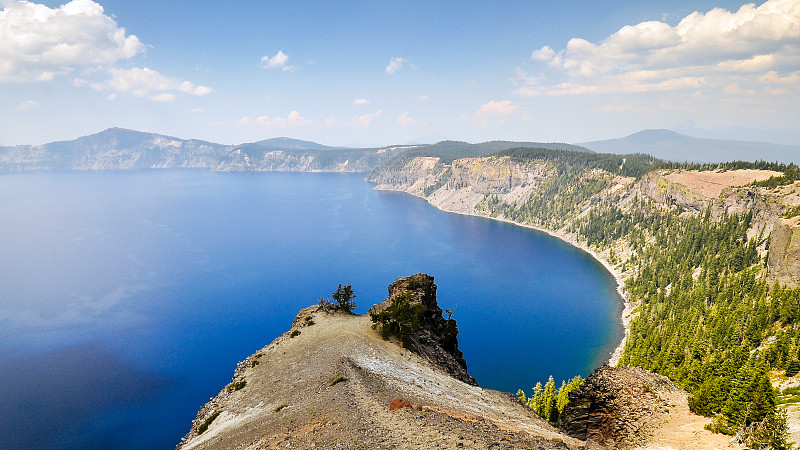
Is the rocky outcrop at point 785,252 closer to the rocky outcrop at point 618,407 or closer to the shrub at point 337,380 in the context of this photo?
the rocky outcrop at point 618,407

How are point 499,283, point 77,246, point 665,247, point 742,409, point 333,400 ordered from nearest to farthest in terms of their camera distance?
point 742,409 → point 333,400 → point 499,283 → point 665,247 → point 77,246

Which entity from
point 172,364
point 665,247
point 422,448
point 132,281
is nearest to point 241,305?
point 172,364

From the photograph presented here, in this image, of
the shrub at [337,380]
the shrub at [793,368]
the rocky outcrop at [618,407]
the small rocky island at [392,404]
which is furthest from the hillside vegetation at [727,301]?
the shrub at [337,380]

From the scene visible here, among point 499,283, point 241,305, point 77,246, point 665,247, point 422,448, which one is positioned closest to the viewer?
point 422,448

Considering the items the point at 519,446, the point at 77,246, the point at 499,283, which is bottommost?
the point at 499,283

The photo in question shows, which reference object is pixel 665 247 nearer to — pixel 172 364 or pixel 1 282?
pixel 172 364

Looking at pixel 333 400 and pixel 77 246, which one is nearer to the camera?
pixel 333 400
